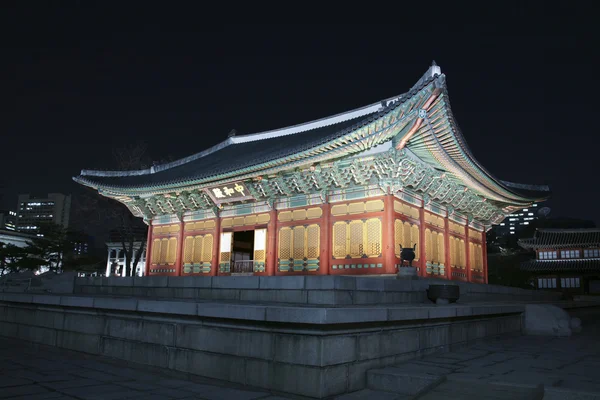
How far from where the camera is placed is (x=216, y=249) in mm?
23375

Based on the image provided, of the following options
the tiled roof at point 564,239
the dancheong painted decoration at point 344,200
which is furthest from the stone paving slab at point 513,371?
the tiled roof at point 564,239

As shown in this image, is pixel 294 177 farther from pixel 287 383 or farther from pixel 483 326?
pixel 287 383

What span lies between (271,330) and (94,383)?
9.97 ft

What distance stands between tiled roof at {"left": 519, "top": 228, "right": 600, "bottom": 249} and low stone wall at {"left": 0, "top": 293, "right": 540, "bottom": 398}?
42.6 m

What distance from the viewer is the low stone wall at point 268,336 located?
612 centimetres

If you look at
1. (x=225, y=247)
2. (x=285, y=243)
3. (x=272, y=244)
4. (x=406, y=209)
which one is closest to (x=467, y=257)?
(x=406, y=209)

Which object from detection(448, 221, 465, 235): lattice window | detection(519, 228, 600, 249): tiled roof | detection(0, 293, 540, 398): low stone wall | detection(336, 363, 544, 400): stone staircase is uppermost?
detection(519, 228, 600, 249): tiled roof

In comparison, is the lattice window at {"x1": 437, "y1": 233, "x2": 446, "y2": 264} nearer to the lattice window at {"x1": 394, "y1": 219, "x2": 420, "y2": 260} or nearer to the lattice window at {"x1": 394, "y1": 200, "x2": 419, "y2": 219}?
the lattice window at {"x1": 394, "y1": 219, "x2": 420, "y2": 260}

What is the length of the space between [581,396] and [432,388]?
5.65 ft

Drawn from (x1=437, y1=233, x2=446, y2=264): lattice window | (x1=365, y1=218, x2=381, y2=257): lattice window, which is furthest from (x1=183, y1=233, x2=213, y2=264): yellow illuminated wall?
(x1=437, y1=233, x2=446, y2=264): lattice window

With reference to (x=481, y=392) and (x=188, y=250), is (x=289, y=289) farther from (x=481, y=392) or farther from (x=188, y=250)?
(x=188, y=250)

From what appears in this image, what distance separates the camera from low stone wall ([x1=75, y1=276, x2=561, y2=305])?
9.09 meters

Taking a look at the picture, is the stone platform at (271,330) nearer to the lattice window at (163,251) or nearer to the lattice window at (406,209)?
the lattice window at (406,209)

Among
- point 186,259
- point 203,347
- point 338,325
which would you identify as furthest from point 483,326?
point 186,259
